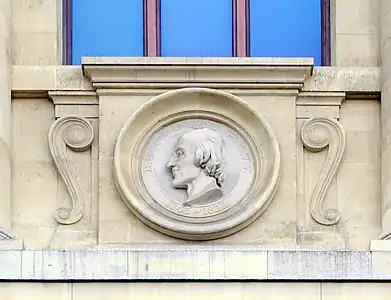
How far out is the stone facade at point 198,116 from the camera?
18719 mm

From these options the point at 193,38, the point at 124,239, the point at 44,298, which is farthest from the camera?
the point at 193,38

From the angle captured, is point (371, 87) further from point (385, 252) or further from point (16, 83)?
point (16, 83)

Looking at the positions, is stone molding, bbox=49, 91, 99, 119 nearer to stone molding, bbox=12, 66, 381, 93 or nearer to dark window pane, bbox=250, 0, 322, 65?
stone molding, bbox=12, 66, 381, 93

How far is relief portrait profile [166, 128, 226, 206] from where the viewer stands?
1873 centimetres

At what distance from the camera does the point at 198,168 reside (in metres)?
18.8

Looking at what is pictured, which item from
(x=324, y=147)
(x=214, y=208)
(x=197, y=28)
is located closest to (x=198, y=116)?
(x=214, y=208)

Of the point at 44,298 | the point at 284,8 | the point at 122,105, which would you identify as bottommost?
the point at 44,298

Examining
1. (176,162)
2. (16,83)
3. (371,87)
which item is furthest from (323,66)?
(16,83)

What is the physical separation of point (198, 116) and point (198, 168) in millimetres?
747

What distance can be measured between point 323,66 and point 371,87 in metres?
0.72

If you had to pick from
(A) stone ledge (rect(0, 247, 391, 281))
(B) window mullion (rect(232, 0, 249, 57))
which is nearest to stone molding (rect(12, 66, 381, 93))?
(B) window mullion (rect(232, 0, 249, 57))

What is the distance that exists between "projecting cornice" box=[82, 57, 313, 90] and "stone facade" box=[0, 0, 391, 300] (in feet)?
0.04

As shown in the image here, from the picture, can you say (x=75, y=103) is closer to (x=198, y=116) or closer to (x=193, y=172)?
(x=198, y=116)

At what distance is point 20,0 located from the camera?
64.7 ft
